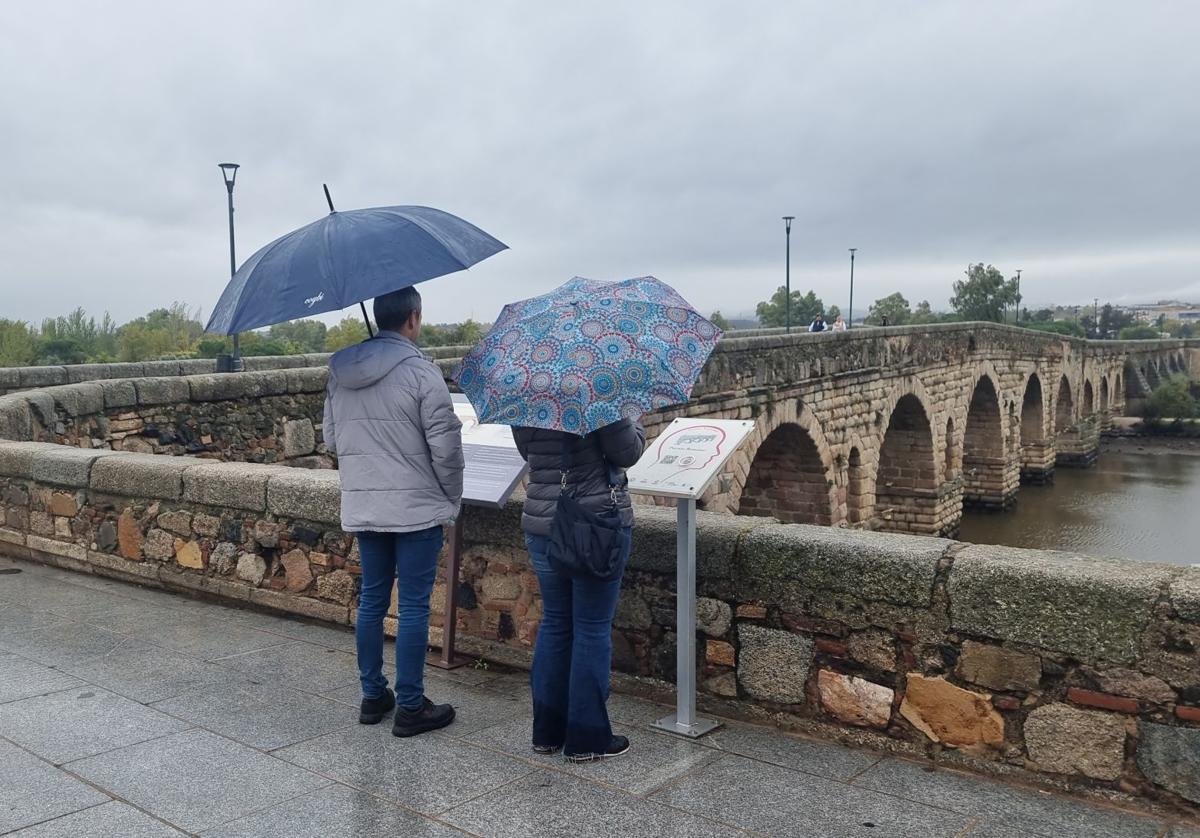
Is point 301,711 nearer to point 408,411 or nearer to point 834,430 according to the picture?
point 408,411

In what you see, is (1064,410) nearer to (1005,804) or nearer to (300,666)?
(300,666)

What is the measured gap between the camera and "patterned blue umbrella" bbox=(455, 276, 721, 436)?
9.76 feet

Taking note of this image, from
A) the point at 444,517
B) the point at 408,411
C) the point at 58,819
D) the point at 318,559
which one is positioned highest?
the point at 408,411

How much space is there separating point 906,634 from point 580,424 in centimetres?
137

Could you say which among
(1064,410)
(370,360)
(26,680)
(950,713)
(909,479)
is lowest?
(909,479)

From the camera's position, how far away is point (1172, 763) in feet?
9.77

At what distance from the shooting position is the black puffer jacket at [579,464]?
10.4ft

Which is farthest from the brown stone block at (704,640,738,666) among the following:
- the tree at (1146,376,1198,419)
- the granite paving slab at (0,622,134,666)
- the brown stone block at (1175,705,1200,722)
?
the tree at (1146,376,1198,419)

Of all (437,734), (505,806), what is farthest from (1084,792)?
Answer: (437,734)

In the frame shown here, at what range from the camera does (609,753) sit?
134 inches

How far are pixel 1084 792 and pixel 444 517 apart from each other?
2187mm

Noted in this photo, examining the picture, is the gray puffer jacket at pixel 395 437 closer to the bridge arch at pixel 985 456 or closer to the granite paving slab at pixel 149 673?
the granite paving slab at pixel 149 673

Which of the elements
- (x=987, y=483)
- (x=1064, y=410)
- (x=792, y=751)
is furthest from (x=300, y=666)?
(x=1064, y=410)

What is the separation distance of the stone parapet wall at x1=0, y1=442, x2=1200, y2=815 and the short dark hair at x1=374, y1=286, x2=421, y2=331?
3.66ft
